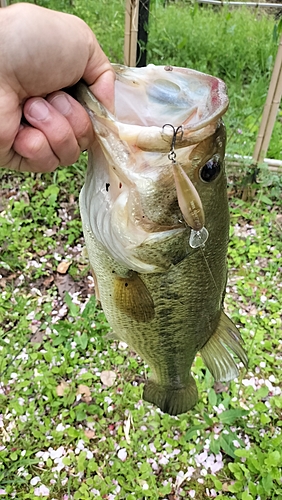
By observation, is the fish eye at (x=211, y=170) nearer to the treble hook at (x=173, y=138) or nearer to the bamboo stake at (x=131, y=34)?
the treble hook at (x=173, y=138)

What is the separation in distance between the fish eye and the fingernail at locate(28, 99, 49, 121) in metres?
0.37

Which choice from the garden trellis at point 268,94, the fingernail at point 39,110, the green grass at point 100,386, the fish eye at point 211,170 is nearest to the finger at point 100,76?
the fingernail at point 39,110

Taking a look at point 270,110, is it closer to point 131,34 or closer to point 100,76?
point 131,34

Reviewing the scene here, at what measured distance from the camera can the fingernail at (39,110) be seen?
1.01 meters

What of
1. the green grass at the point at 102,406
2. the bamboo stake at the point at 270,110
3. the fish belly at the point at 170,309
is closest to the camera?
the fish belly at the point at 170,309

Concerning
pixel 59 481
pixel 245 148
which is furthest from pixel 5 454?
pixel 245 148

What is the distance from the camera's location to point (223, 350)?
1.55m

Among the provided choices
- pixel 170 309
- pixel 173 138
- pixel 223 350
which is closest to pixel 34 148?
pixel 173 138

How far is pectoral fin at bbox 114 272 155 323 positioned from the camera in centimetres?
128

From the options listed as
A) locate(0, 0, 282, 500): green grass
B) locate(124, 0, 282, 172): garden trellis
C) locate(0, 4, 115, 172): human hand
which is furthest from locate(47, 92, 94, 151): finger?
locate(124, 0, 282, 172): garden trellis

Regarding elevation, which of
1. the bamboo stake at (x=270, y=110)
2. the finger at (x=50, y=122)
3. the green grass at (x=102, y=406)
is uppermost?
the finger at (x=50, y=122)

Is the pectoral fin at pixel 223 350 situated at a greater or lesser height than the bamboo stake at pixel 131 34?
lesser

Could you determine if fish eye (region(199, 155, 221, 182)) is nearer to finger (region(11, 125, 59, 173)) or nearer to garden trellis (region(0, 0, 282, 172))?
finger (region(11, 125, 59, 173))

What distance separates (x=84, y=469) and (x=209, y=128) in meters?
1.88
